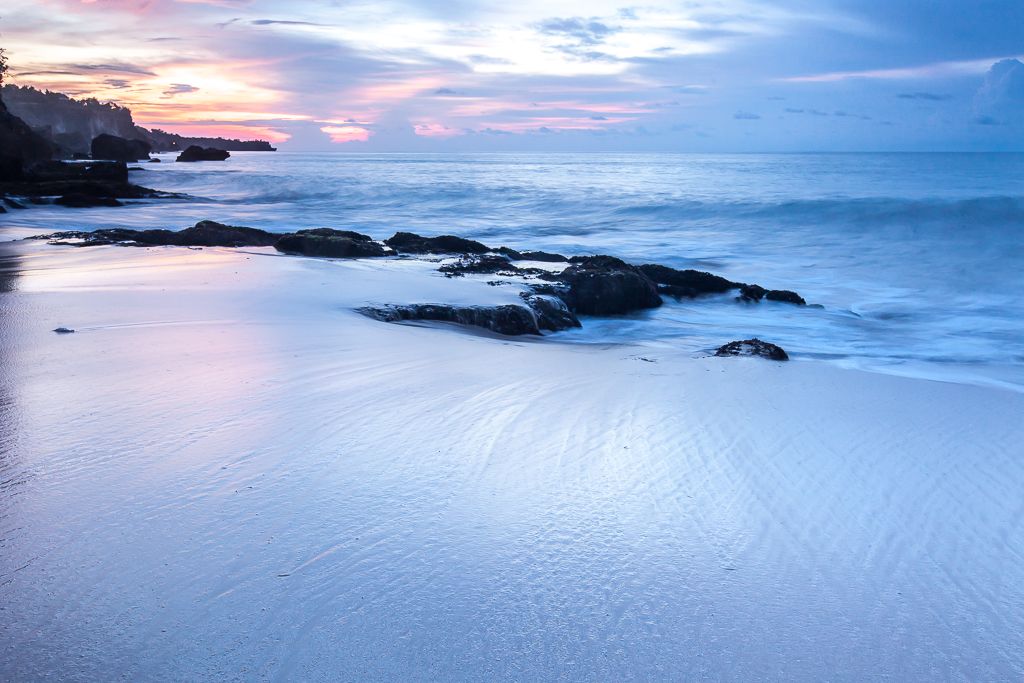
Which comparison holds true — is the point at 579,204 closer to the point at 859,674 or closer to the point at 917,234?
the point at 917,234

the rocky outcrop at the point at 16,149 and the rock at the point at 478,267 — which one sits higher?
the rocky outcrop at the point at 16,149

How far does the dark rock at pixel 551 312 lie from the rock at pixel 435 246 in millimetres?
3906

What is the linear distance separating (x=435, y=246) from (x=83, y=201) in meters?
12.8

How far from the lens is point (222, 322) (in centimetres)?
543

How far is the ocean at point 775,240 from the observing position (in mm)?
7883

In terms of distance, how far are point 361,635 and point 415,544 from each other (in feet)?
1.61

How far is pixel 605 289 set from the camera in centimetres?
833

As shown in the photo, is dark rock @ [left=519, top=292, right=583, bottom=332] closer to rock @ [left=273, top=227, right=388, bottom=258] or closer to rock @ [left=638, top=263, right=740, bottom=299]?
rock @ [left=638, top=263, right=740, bottom=299]

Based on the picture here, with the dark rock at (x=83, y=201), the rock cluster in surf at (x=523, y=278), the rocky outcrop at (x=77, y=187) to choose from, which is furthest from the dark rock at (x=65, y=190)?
the rock cluster in surf at (x=523, y=278)

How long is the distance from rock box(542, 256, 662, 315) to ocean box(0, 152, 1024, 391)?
0.20 metres

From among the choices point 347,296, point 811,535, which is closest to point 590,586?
point 811,535

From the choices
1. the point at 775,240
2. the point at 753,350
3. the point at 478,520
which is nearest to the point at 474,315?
the point at 753,350

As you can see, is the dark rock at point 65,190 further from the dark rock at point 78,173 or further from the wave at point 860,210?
the wave at point 860,210

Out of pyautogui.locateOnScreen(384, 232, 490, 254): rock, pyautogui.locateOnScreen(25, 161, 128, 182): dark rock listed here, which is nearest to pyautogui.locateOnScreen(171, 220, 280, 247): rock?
pyautogui.locateOnScreen(384, 232, 490, 254): rock
